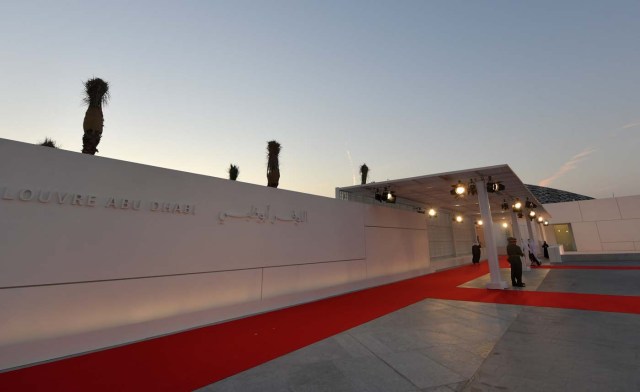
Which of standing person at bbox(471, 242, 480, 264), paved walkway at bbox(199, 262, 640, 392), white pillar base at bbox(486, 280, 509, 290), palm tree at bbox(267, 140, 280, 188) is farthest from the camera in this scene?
standing person at bbox(471, 242, 480, 264)

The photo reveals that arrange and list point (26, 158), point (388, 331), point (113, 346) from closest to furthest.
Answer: point (26, 158) → point (113, 346) → point (388, 331)

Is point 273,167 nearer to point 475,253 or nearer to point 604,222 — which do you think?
point 475,253

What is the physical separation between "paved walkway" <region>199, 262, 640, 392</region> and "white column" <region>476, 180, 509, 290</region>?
320 cm

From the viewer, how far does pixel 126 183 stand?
4910 mm

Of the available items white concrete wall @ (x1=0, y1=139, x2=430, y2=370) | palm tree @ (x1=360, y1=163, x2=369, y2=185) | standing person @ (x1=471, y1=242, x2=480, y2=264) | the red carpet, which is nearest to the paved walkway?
the red carpet

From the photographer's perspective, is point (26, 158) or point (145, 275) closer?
point (26, 158)

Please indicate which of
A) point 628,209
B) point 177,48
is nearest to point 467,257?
point 628,209

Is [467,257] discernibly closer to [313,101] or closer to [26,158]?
[313,101]

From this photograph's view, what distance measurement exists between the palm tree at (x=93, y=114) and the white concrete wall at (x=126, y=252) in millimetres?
1694

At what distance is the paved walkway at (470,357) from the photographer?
9.46 feet

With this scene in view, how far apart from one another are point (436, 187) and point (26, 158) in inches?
460

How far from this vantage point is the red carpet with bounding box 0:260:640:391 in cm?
321

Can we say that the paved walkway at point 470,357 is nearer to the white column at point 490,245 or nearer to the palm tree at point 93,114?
the white column at point 490,245

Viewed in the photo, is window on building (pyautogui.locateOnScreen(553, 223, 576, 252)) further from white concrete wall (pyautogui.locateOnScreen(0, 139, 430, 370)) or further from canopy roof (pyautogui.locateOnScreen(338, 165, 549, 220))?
white concrete wall (pyautogui.locateOnScreen(0, 139, 430, 370))
